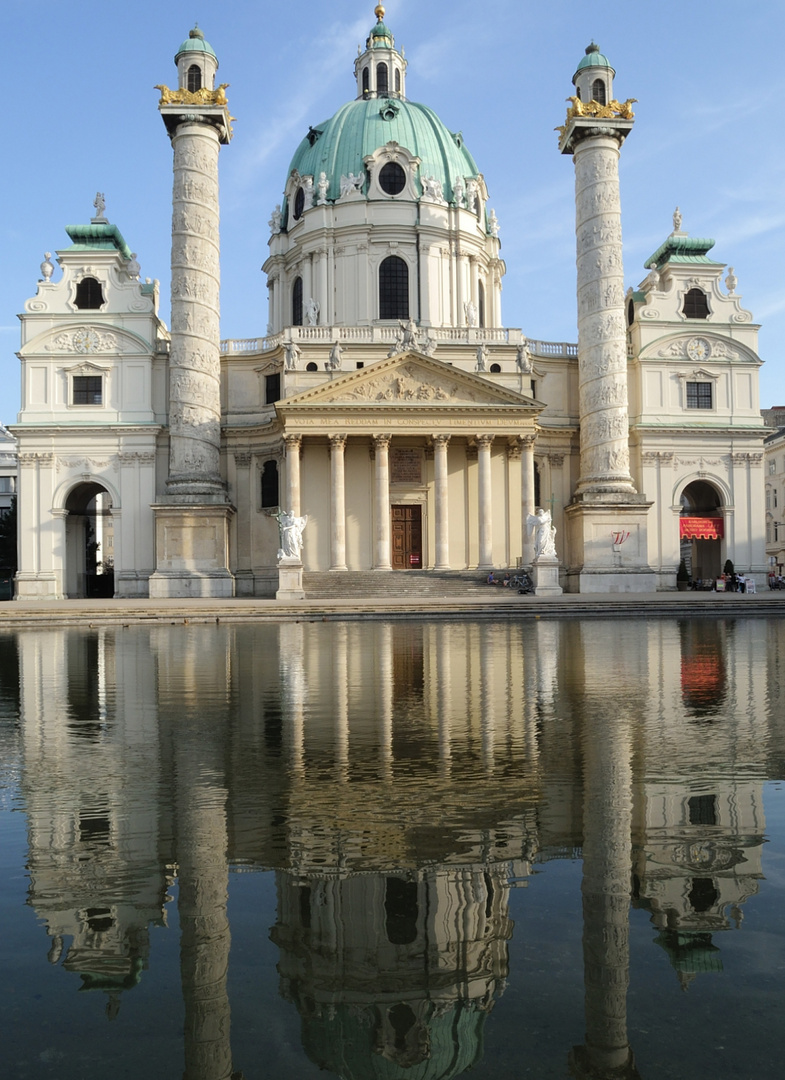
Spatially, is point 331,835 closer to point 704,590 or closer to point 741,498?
point 704,590

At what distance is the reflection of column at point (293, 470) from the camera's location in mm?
48688

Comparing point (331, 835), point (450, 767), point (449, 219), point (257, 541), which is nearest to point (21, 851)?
point (331, 835)

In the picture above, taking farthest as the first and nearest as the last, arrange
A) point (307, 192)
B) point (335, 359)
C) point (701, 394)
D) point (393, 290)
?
1. point (307, 192)
2. point (393, 290)
3. point (701, 394)
4. point (335, 359)

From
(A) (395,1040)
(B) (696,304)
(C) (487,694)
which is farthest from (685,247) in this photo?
(A) (395,1040)

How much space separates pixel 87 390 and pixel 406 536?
18755 millimetres

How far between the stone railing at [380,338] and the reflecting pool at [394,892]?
44.5 metres

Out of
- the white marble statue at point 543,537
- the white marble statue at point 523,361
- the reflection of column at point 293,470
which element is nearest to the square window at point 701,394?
the white marble statue at point 523,361

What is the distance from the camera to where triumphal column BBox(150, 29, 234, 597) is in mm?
47531

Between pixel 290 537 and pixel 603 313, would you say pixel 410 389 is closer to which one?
pixel 603 313

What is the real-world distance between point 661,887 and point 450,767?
9.85 feet

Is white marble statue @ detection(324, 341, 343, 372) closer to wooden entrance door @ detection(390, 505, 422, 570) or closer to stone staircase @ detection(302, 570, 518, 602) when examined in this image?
wooden entrance door @ detection(390, 505, 422, 570)

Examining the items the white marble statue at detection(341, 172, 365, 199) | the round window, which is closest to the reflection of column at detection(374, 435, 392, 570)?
the white marble statue at detection(341, 172, 365, 199)

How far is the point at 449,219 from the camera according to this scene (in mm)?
60438

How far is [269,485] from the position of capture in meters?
53.9
